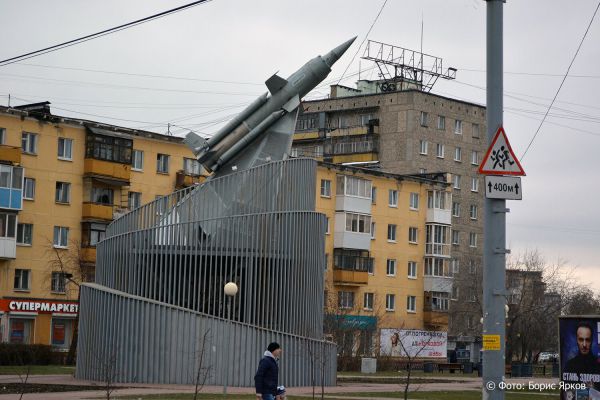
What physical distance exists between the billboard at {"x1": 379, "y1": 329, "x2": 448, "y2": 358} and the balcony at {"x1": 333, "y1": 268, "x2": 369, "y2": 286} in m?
12.1

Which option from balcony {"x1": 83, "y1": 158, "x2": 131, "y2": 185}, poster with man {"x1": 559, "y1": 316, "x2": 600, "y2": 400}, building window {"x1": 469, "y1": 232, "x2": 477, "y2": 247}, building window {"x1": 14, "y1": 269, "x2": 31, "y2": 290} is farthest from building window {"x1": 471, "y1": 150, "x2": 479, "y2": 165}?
poster with man {"x1": 559, "y1": 316, "x2": 600, "y2": 400}

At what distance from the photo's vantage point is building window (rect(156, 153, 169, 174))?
76081mm

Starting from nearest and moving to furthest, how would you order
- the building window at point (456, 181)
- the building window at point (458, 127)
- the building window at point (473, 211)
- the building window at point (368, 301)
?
1. the building window at point (368, 301)
2. the building window at point (456, 181)
3. the building window at point (473, 211)
4. the building window at point (458, 127)

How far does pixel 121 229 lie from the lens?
3853cm

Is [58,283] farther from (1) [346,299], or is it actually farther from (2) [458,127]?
(2) [458,127]

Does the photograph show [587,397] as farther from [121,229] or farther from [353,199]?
[353,199]

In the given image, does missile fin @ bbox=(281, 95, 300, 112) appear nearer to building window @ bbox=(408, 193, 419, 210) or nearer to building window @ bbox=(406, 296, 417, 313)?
building window @ bbox=(408, 193, 419, 210)

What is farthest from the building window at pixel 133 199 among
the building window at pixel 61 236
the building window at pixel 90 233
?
the building window at pixel 61 236

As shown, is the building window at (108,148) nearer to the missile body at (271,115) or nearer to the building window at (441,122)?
the missile body at (271,115)

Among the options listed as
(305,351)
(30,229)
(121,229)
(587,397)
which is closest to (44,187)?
(30,229)

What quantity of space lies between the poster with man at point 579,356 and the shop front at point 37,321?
4772 cm

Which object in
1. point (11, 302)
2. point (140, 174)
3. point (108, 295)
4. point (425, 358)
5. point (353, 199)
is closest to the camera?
point (108, 295)

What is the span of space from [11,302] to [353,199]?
92.6 ft

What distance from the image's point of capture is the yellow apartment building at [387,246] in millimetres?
82125
